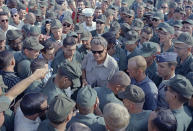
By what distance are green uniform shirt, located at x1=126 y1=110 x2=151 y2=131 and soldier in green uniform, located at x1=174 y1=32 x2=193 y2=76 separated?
2.34 m

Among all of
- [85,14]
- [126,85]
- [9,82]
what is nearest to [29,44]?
[9,82]

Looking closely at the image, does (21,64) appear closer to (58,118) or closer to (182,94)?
(58,118)

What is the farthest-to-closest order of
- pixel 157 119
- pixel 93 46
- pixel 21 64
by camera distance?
pixel 93 46 < pixel 21 64 < pixel 157 119

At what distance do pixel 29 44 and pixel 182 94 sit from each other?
3054 mm

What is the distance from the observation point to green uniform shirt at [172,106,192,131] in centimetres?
295

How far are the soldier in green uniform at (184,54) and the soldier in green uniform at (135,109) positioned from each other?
2.29m

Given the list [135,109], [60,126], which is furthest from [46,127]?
[135,109]

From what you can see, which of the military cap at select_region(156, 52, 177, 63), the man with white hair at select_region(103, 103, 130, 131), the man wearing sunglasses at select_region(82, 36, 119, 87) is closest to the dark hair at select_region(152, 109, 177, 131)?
the man with white hair at select_region(103, 103, 130, 131)

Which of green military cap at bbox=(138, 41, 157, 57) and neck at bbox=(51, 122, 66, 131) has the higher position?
green military cap at bbox=(138, 41, 157, 57)

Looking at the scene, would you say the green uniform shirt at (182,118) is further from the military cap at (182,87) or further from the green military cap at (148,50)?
the green military cap at (148,50)

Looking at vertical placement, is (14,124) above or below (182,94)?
below

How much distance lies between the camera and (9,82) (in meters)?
3.84

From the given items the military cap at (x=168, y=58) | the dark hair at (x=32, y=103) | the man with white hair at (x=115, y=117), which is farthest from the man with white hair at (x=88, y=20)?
the man with white hair at (x=115, y=117)

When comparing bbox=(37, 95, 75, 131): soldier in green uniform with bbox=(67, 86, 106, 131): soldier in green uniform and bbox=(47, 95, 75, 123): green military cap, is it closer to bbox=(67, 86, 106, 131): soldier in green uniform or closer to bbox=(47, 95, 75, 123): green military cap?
bbox=(47, 95, 75, 123): green military cap
